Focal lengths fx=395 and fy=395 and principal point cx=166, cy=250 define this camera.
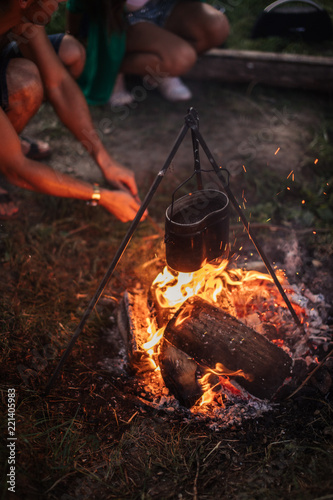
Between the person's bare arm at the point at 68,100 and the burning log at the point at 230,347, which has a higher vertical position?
the person's bare arm at the point at 68,100

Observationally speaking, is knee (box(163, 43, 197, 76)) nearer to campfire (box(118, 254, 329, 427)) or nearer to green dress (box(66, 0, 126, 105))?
green dress (box(66, 0, 126, 105))

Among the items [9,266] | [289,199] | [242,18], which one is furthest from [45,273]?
[242,18]

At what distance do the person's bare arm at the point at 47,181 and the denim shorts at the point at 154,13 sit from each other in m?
2.66

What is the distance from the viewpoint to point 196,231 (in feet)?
6.28

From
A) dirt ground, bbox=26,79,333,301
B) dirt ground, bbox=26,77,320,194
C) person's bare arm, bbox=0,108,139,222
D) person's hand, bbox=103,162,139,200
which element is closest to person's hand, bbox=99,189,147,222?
person's bare arm, bbox=0,108,139,222

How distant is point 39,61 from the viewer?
303cm

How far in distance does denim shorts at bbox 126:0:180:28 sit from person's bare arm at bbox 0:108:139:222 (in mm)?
2664

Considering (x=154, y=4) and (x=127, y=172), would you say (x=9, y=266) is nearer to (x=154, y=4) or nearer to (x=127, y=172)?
(x=127, y=172)

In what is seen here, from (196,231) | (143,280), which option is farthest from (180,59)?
(196,231)

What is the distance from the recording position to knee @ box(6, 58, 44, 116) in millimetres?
2877

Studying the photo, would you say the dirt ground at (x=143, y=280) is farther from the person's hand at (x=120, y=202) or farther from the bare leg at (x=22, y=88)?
the bare leg at (x=22, y=88)

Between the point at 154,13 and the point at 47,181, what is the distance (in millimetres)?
2984

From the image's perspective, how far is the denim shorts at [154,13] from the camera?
14.3ft

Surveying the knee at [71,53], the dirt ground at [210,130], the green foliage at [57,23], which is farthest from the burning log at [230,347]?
the green foliage at [57,23]
